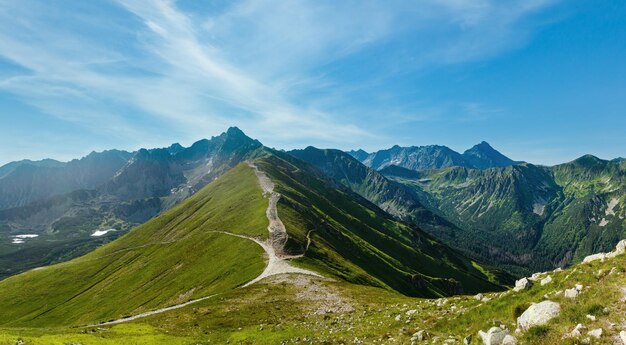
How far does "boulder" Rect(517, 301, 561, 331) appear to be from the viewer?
17.2m

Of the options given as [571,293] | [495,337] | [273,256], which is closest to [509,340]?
[495,337]

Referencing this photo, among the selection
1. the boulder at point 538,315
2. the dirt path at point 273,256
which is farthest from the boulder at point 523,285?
the dirt path at point 273,256

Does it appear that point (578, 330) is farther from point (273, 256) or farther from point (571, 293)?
point (273, 256)

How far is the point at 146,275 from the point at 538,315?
122181mm

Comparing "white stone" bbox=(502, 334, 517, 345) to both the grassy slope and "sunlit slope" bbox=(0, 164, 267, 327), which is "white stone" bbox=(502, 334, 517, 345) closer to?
the grassy slope

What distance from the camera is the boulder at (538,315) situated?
17.2 meters

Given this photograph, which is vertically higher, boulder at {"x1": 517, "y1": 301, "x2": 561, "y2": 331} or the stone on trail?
the stone on trail

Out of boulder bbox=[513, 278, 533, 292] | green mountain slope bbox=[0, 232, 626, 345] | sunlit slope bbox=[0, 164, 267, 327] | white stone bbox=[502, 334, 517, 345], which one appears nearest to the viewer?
white stone bbox=[502, 334, 517, 345]

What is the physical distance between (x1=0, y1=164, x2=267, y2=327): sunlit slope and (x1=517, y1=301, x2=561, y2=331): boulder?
65.7 metres

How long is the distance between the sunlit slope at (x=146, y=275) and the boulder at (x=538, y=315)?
2588 inches

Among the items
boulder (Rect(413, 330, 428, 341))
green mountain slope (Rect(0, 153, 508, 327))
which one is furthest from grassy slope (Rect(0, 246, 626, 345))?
green mountain slope (Rect(0, 153, 508, 327))

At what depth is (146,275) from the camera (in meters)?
118

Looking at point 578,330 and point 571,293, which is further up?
point 571,293

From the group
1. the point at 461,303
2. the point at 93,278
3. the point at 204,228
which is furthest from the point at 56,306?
the point at 461,303
